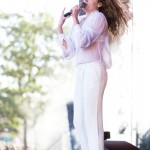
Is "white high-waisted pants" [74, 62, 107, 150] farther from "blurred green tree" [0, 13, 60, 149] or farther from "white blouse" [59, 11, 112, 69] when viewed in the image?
"blurred green tree" [0, 13, 60, 149]

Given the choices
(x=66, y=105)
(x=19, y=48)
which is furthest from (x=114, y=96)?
(x=19, y=48)

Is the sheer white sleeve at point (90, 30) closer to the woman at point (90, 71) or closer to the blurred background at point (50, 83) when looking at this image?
the woman at point (90, 71)

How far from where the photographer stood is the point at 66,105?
3.54 m

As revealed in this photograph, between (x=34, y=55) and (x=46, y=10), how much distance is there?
0.46 metres

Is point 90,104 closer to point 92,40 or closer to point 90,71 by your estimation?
point 90,71

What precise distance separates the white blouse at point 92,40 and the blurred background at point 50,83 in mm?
1345

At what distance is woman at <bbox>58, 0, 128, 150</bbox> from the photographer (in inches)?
80.0

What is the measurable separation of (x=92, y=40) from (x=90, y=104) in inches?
14.3

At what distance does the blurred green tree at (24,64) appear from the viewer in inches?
139

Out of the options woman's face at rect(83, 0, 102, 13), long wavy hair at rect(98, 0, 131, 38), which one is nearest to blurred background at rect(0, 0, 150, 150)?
long wavy hair at rect(98, 0, 131, 38)

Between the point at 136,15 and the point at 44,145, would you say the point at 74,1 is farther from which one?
the point at 44,145

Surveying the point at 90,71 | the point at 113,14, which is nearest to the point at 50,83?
the point at 113,14

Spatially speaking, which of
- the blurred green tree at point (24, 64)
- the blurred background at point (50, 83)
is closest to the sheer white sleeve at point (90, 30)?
the blurred background at point (50, 83)

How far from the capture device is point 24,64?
362 cm
